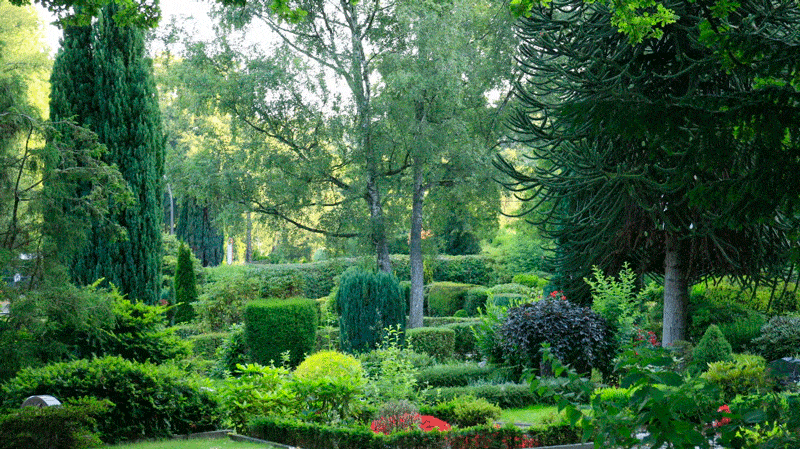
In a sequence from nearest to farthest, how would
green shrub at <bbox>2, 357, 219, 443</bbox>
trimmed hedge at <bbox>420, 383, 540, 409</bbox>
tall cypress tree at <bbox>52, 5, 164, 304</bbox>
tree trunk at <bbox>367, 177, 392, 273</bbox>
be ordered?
green shrub at <bbox>2, 357, 219, 443</bbox> < trimmed hedge at <bbox>420, 383, 540, 409</bbox> < tall cypress tree at <bbox>52, 5, 164, 304</bbox> < tree trunk at <bbox>367, 177, 392, 273</bbox>

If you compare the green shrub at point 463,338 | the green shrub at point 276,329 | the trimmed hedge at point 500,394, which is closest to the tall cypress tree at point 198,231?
the green shrub at point 463,338

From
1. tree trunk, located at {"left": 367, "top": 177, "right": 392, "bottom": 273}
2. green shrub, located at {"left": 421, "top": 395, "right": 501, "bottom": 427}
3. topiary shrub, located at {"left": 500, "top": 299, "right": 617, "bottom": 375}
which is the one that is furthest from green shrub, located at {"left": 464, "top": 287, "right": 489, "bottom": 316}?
green shrub, located at {"left": 421, "top": 395, "right": 501, "bottom": 427}

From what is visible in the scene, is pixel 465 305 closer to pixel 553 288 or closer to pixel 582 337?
pixel 553 288

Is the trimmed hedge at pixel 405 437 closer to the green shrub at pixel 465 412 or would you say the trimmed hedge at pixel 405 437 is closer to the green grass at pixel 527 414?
the green shrub at pixel 465 412

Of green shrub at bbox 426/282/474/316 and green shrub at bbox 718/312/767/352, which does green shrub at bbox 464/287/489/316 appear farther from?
green shrub at bbox 718/312/767/352

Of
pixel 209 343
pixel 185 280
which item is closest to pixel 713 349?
pixel 209 343

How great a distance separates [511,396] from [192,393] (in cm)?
402

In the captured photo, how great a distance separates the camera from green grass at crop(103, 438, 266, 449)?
596cm

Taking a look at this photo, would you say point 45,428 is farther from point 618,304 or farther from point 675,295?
point 618,304

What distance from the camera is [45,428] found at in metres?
5.34

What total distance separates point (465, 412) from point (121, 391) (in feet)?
10.7

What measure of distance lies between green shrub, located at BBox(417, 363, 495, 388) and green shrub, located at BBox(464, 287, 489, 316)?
8.60 metres

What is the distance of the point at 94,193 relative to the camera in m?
7.86

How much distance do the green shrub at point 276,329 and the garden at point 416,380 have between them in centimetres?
2
